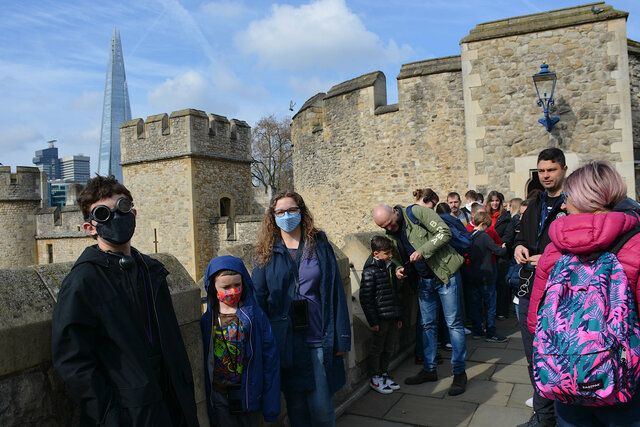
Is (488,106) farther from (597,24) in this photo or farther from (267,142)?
(267,142)

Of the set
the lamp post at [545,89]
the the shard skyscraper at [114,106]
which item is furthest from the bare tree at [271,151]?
the the shard skyscraper at [114,106]

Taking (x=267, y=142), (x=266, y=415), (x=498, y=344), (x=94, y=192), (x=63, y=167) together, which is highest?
(x=63, y=167)

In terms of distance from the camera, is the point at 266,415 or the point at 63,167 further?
the point at 63,167

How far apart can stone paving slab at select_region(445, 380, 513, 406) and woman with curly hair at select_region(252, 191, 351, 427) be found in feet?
4.89

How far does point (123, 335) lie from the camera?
1756mm

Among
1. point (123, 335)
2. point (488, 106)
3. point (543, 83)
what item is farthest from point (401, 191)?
point (123, 335)

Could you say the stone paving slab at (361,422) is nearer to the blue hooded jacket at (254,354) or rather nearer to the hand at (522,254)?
the blue hooded jacket at (254,354)

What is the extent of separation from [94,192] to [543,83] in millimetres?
8747

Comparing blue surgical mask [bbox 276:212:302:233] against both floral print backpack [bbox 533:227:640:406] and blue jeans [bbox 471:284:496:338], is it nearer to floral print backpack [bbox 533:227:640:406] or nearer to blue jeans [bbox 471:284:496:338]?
floral print backpack [bbox 533:227:640:406]

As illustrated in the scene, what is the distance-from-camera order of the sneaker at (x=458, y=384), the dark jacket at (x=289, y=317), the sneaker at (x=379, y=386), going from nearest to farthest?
1. the dark jacket at (x=289, y=317)
2. the sneaker at (x=458, y=384)
3. the sneaker at (x=379, y=386)

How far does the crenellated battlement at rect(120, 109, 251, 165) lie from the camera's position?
763 inches

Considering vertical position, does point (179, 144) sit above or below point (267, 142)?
below

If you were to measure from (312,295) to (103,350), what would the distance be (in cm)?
124

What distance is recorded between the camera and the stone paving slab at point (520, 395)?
3562mm
